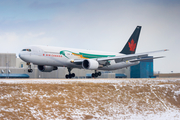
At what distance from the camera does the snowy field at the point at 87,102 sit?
942 inches

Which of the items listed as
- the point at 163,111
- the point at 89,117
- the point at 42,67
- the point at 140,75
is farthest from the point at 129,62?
the point at 140,75

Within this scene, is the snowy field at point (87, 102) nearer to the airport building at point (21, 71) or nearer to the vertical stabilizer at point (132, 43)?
the vertical stabilizer at point (132, 43)

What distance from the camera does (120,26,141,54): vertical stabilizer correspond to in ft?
187

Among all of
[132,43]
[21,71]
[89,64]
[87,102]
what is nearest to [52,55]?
[89,64]

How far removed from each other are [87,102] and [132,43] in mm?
33363

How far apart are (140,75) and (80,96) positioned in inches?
3211

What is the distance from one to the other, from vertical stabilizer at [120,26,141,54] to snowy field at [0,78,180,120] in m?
22.7

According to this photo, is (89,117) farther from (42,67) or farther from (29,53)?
(42,67)

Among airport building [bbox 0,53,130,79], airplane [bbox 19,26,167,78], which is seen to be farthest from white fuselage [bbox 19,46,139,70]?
airport building [bbox 0,53,130,79]

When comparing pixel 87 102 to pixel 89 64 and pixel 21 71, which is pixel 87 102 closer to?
pixel 89 64

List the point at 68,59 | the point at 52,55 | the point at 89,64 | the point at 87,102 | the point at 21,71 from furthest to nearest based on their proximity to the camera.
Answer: the point at 21,71 → the point at 68,59 → the point at 89,64 → the point at 52,55 → the point at 87,102

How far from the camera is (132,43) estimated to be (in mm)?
58094

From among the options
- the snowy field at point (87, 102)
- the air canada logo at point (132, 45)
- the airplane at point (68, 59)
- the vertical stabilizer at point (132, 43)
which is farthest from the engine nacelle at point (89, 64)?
the air canada logo at point (132, 45)

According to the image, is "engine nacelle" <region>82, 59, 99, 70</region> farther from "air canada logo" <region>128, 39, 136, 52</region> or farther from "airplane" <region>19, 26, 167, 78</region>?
"air canada logo" <region>128, 39, 136, 52</region>
